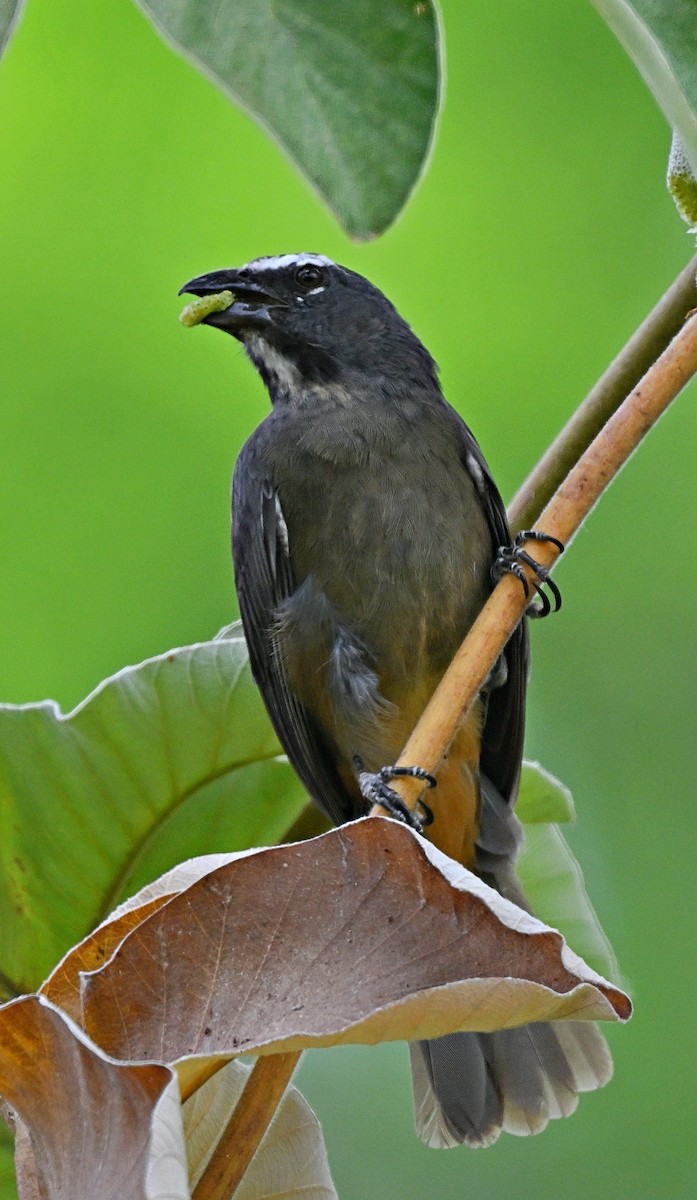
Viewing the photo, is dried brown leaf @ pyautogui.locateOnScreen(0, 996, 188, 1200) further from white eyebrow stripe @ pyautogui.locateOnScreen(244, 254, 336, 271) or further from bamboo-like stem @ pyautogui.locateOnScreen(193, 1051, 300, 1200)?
white eyebrow stripe @ pyautogui.locateOnScreen(244, 254, 336, 271)

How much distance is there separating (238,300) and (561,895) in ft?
4.36

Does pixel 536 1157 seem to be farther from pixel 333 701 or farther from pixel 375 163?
pixel 375 163

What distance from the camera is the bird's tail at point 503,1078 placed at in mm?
1731

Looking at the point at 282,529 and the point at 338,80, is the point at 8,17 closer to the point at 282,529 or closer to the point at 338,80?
the point at 338,80

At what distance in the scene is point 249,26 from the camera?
3.09 ft

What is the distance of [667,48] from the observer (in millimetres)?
854

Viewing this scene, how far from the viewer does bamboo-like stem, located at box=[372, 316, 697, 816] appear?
105cm

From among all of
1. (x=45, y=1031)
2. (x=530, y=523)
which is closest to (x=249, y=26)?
(x=530, y=523)

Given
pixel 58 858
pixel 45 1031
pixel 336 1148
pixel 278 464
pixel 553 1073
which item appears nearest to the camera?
pixel 45 1031

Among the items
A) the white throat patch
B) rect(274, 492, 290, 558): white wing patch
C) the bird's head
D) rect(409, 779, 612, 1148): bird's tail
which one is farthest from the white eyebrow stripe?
rect(409, 779, 612, 1148): bird's tail

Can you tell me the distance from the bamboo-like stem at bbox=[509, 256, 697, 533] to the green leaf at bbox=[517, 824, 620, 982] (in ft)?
1.25

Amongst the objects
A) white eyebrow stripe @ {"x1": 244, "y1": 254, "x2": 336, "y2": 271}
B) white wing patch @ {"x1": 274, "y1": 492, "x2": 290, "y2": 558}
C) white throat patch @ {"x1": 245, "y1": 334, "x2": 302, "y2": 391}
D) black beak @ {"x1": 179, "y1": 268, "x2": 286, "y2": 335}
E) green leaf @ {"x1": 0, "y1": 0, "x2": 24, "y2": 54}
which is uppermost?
green leaf @ {"x1": 0, "y1": 0, "x2": 24, "y2": 54}

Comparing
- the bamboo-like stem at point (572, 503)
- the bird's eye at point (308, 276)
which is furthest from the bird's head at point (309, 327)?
the bamboo-like stem at point (572, 503)

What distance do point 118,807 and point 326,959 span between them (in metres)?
0.59
